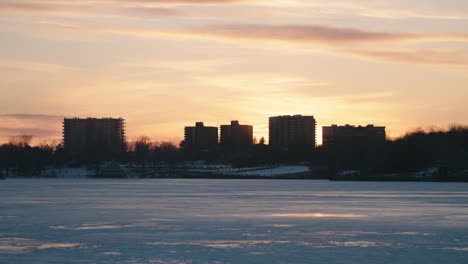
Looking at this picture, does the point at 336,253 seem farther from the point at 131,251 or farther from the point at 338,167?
the point at 338,167

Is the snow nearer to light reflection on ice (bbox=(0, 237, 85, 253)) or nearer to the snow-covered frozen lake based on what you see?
the snow-covered frozen lake

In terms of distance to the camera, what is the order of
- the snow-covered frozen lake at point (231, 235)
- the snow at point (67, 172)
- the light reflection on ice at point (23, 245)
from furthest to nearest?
1. the snow at point (67, 172)
2. the light reflection on ice at point (23, 245)
3. the snow-covered frozen lake at point (231, 235)

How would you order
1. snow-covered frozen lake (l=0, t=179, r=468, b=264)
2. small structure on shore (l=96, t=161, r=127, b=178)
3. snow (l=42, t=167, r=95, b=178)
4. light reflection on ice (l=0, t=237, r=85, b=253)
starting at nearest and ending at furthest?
snow-covered frozen lake (l=0, t=179, r=468, b=264), light reflection on ice (l=0, t=237, r=85, b=253), small structure on shore (l=96, t=161, r=127, b=178), snow (l=42, t=167, r=95, b=178)

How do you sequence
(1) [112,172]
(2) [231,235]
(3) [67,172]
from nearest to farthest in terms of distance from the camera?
(2) [231,235]
(1) [112,172]
(3) [67,172]

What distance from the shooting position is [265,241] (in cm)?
2905

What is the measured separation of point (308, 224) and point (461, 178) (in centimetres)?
9401

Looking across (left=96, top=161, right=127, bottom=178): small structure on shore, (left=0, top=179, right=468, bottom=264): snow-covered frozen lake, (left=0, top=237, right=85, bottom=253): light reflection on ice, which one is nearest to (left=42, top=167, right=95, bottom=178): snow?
(left=96, top=161, right=127, bottom=178): small structure on shore

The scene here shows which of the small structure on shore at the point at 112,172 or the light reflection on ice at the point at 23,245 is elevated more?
the small structure on shore at the point at 112,172

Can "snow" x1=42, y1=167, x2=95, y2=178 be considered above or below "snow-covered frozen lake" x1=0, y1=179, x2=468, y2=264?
above

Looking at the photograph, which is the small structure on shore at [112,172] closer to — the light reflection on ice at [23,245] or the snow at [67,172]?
the snow at [67,172]

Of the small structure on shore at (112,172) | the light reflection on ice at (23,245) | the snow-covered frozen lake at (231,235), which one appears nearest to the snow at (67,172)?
the small structure on shore at (112,172)

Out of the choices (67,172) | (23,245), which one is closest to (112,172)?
(67,172)

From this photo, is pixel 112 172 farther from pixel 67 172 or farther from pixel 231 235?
pixel 231 235

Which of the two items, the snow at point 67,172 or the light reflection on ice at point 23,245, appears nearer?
the light reflection on ice at point 23,245
